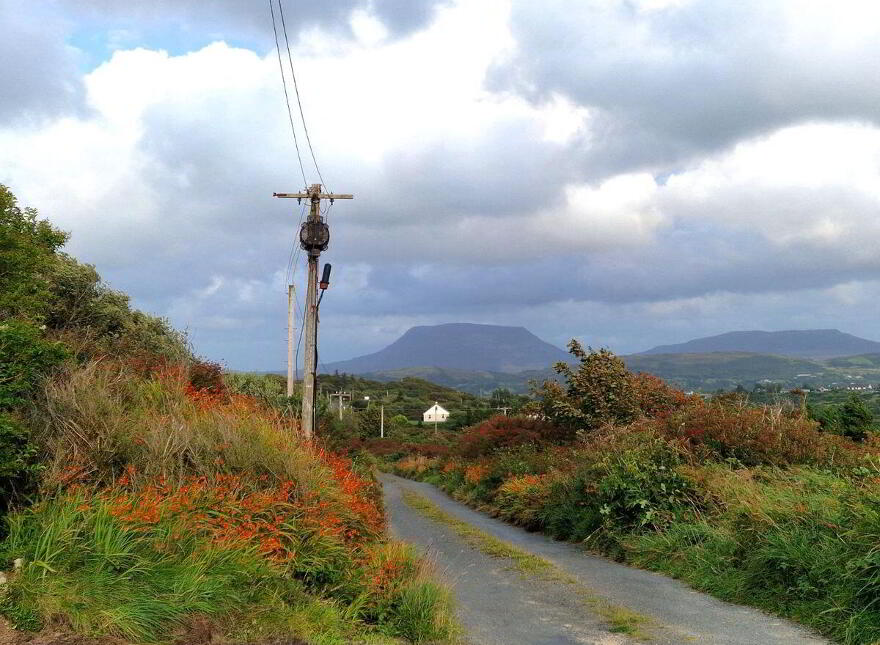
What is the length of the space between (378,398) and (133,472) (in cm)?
12537

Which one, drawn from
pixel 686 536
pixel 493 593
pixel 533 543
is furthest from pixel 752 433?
pixel 493 593

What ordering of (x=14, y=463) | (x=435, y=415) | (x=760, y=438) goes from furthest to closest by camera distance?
(x=435, y=415) → (x=760, y=438) → (x=14, y=463)

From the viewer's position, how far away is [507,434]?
2775 cm

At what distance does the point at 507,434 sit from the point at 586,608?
18.5 metres

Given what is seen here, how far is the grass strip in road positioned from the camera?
27.7ft

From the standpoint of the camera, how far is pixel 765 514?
407 inches

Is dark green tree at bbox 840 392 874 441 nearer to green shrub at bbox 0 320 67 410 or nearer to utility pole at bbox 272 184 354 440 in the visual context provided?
utility pole at bbox 272 184 354 440

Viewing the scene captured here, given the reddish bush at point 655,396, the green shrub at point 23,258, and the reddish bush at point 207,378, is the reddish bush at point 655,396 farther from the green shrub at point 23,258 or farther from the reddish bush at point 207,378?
the green shrub at point 23,258

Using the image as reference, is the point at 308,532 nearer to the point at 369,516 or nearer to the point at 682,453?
the point at 369,516

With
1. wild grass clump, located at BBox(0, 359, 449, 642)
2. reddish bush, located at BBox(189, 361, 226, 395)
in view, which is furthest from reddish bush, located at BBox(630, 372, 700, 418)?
wild grass clump, located at BBox(0, 359, 449, 642)

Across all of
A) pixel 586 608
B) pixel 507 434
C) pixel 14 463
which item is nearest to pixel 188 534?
pixel 14 463

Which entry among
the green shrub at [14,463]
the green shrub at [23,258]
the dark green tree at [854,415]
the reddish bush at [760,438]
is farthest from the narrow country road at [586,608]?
the dark green tree at [854,415]

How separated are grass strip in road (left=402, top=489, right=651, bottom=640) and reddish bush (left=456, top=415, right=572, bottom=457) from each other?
6141 millimetres

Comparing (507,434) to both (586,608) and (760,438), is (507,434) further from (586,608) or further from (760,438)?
(586,608)
